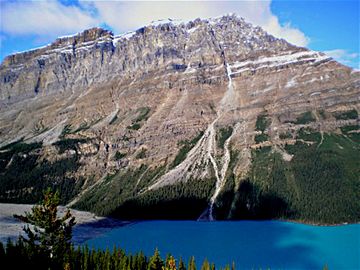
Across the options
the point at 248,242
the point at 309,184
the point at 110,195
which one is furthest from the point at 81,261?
the point at 110,195

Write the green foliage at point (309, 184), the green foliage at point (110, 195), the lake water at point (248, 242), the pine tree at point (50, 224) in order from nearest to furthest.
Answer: the pine tree at point (50, 224), the lake water at point (248, 242), the green foliage at point (309, 184), the green foliage at point (110, 195)

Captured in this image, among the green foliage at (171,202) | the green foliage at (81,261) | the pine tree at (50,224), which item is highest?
the green foliage at (171,202)

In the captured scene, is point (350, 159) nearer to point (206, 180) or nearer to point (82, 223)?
point (206, 180)

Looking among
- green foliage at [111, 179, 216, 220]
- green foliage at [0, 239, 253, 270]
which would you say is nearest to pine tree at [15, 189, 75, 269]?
green foliage at [0, 239, 253, 270]

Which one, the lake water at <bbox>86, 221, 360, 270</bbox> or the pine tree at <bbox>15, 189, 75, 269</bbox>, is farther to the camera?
the lake water at <bbox>86, 221, 360, 270</bbox>

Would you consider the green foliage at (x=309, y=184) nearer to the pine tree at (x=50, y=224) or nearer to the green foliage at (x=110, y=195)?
the green foliage at (x=110, y=195)

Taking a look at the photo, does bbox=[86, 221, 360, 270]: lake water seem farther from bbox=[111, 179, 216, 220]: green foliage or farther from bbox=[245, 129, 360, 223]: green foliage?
bbox=[111, 179, 216, 220]: green foliage

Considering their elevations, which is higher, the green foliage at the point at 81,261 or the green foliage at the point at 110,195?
the green foliage at the point at 110,195

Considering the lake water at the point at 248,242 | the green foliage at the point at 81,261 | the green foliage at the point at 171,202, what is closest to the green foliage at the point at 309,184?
the lake water at the point at 248,242
